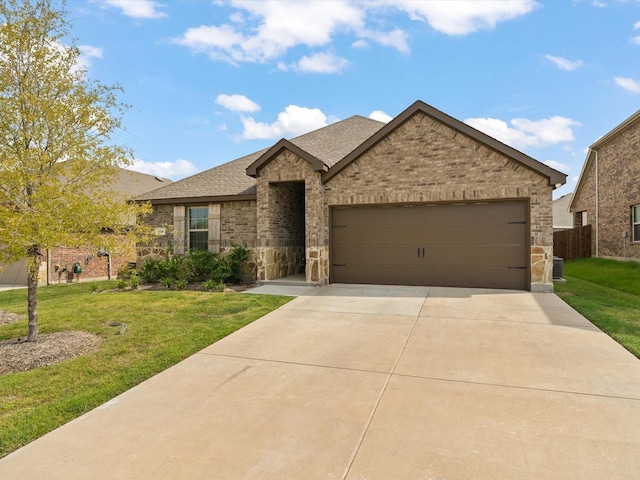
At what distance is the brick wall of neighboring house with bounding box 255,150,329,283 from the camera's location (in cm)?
1110

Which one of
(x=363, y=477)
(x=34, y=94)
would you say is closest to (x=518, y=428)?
(x=363, y=477)

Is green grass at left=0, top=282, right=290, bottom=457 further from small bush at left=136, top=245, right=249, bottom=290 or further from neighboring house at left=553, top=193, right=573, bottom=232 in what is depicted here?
neighboring house at left=553, top=193, right=573, bottom=232

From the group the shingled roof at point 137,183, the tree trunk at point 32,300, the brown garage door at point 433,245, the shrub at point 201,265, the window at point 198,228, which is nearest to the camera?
the tree trunk at point 32,300

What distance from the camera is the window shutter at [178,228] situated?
13172mm

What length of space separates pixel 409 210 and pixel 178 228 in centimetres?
825

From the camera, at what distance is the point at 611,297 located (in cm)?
920

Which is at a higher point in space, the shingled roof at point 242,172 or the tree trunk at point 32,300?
the shingled roof at point 242,172

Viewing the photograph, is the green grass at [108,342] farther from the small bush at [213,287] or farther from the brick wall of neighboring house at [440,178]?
the brick wall of neighboring house at [440,178]

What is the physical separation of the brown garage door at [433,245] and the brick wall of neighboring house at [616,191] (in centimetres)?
895

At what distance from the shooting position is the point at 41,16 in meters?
5.53

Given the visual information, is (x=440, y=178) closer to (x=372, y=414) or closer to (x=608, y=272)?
(x=372, y=414)

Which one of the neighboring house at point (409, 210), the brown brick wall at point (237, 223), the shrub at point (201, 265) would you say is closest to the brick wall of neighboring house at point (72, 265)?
the shrub at point (201, 265)

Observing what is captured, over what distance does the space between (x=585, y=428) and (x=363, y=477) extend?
2074 millimetres

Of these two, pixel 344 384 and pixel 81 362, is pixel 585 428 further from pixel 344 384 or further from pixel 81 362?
pixel 81 362
